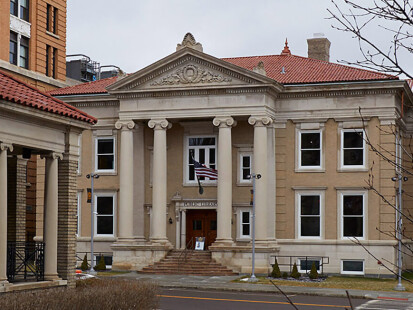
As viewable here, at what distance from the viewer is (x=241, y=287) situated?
3612cm

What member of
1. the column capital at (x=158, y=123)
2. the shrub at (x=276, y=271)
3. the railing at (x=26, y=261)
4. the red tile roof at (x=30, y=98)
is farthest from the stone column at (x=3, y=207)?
the column capital at (x=158, y=123)

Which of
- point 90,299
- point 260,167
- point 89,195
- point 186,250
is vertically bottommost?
point 186,250

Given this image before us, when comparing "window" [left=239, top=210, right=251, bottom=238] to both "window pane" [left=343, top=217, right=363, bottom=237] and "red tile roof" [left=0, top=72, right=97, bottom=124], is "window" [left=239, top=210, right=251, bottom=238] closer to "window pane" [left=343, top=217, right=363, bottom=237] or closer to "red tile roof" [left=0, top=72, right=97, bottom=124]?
"window pane" [left=343, top=217, right=363, bottom=237]

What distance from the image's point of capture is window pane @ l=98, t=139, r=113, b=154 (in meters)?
48.6

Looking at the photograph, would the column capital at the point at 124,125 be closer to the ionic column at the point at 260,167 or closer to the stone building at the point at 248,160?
the stone building at the point at 248,160

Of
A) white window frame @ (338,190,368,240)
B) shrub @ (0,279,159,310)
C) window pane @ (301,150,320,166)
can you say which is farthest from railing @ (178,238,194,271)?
shrub @ (0,279,159,310)

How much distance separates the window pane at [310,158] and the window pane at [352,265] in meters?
5.78

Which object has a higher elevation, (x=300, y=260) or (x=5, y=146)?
(x=5, y=146)

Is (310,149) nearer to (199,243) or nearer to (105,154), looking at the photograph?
(199,243)

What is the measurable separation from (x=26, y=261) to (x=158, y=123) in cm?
2390

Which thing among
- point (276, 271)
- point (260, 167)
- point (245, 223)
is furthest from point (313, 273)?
point (260, 167)

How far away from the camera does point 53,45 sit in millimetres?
60000

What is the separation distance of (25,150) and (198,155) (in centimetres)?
2459

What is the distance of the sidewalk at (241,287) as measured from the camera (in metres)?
33.7
